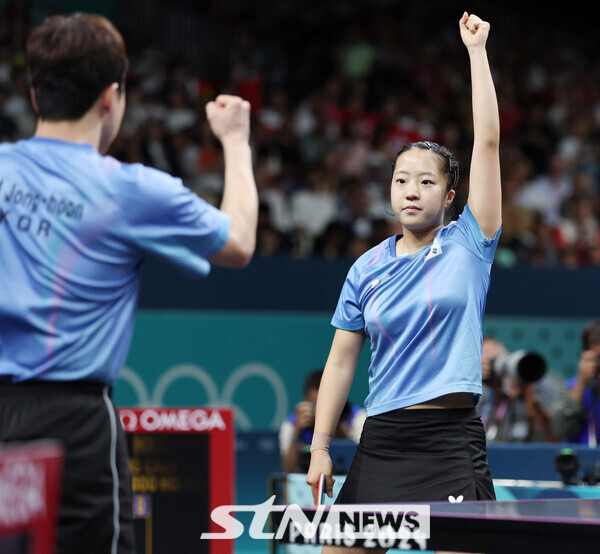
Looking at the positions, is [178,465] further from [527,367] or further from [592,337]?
[592,337]

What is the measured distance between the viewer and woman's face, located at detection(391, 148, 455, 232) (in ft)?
10.7

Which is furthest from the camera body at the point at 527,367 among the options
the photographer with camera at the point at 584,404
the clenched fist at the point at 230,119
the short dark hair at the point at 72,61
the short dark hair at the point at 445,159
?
the short dark hair at the point at 72,61

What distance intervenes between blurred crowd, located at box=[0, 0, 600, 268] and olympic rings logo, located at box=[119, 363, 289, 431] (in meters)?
1.30

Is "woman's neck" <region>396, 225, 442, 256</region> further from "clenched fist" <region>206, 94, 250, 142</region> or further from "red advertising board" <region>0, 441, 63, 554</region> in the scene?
"red advertising board" <region>0, 441, 63, 554</region>

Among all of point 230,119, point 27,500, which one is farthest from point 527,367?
point 27,500

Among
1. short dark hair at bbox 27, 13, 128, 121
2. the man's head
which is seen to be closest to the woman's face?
short dark hair at bbox 27, 13, 128, 121

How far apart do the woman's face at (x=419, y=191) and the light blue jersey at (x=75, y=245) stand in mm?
1161

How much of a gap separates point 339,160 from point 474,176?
728cm

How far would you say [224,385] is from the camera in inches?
295

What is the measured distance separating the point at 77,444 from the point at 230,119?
0.78 meters

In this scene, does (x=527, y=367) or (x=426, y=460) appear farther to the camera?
(x=527, y=367)

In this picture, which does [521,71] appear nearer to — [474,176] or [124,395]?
[124,395]

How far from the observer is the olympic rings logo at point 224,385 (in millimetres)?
7297

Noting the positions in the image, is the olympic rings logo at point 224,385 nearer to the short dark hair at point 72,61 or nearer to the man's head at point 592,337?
the man's head at point 592,337
